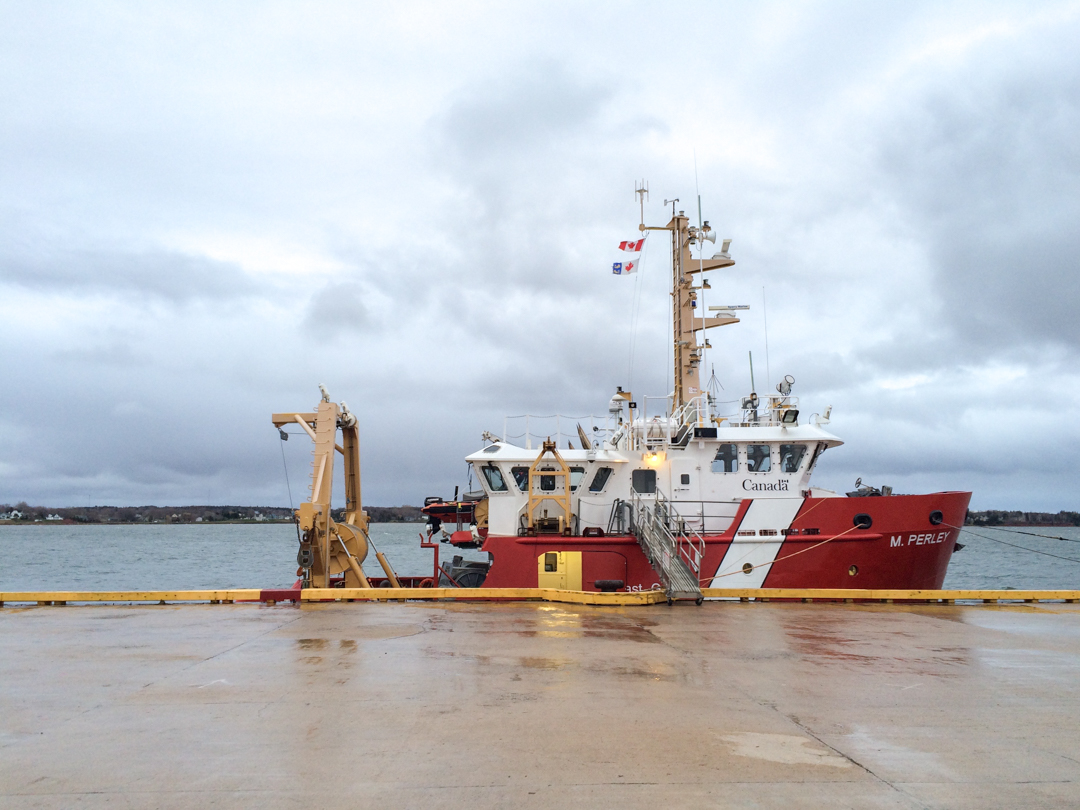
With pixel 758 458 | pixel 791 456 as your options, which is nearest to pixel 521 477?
pixel 758 458

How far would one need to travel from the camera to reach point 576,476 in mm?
15672

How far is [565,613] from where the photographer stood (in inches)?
411

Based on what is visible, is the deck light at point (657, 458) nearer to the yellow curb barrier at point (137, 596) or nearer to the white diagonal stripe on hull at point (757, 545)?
the white diagonal stripe on hull at point (757, 545)

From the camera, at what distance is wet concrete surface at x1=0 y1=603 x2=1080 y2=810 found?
3770mm

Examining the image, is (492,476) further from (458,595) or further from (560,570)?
(458,595)

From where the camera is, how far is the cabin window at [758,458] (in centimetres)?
1494

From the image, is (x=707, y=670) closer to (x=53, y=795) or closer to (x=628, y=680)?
(x=628, y=680)

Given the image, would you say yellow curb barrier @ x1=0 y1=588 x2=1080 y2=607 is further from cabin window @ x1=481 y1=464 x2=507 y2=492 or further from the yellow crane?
cabin window @ x1=481 y1=464 x2=507 y2=492

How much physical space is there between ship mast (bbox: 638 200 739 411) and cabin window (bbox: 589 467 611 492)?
2.42 m

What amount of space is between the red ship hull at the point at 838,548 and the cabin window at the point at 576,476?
1549mm

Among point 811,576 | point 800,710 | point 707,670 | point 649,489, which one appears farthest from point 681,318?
point 800,710

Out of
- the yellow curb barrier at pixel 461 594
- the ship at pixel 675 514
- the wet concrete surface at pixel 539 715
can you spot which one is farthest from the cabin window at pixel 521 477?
the wet concrete surface at pixel 539 715

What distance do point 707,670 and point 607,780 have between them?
10.1 ft

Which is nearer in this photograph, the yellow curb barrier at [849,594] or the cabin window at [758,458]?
the yellow curb barrier at [849,594]
